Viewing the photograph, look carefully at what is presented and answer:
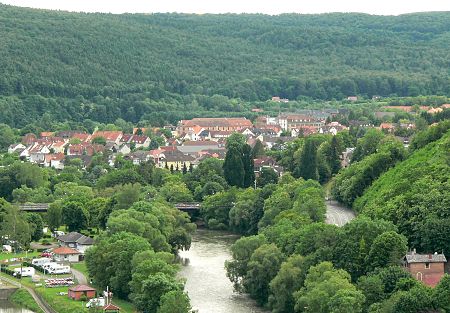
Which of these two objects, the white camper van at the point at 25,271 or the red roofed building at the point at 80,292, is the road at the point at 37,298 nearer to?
the white camper van at the point at 25,271

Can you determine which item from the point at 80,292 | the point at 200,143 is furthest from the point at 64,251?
the point at 200,143

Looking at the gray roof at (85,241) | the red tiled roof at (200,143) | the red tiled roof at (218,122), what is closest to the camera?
the gray roof at (85,241)

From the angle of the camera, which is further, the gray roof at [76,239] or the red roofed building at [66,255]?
the gray roof at [76,239]

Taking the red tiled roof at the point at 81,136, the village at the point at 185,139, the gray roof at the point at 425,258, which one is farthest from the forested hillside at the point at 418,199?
the red tiled roof at the point at 81,136

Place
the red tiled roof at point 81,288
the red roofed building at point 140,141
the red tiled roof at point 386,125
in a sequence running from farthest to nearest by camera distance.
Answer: the red roofed building at point 140,141 → the red tiled roof at point 386,125 → the red tiled roof at point 81,288

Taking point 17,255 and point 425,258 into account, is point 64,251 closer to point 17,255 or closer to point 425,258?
point 17,255

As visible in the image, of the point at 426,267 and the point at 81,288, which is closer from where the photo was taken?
the point at 426,267
